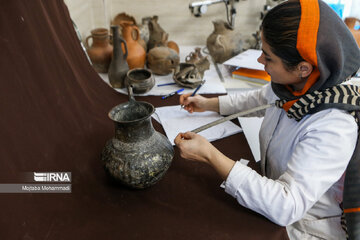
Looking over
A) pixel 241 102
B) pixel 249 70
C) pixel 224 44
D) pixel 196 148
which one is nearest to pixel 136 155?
pixel 196 148

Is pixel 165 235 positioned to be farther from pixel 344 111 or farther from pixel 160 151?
pixel 344 111

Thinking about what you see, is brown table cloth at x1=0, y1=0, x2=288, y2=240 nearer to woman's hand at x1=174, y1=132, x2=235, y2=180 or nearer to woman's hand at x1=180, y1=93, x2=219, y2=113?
woman's hand at x1=174, y1=132, x2=235, y2=180

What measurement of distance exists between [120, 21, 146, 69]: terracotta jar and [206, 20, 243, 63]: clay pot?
0.55 m

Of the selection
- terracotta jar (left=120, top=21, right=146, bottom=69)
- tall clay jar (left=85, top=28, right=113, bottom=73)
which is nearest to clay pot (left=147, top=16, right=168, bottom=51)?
terracotta jar (left=120, top=21, right=146, bottom=69)

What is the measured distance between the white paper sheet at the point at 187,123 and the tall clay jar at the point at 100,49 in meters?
0.58

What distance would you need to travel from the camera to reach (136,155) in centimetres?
82

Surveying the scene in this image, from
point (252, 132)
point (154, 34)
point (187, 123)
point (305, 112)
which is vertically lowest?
point (252, 132)

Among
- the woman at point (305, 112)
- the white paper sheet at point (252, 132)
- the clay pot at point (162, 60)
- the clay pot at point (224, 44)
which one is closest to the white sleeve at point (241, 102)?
the white paper sheet at point (252, 132)

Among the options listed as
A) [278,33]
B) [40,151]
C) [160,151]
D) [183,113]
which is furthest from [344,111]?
[40,151]

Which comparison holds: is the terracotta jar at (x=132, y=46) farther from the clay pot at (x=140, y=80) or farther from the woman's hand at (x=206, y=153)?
the woman's hand at (x=206, y=153)

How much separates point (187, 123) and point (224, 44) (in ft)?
3.16

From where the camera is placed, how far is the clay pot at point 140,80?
4.91 ft

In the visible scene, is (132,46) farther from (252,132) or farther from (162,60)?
(252,132)

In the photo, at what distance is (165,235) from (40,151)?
0.47 meters
